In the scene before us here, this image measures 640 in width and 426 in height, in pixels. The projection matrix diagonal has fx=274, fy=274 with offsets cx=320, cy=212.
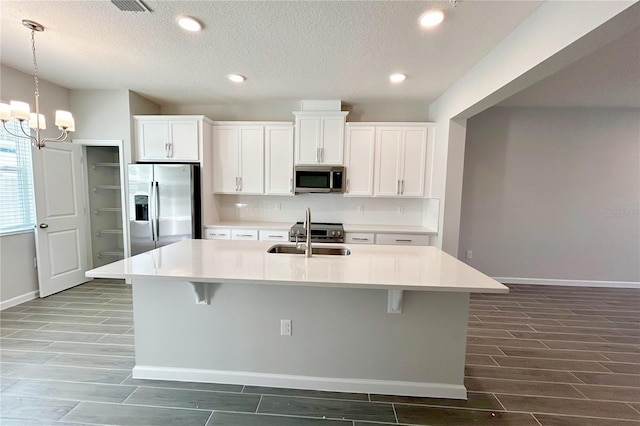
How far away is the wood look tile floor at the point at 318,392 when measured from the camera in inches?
66.4

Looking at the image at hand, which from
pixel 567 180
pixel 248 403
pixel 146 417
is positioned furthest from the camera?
pixel 567 180

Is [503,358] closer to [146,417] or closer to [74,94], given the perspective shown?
[146,417]

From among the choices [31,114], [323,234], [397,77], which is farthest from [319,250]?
[31,114]

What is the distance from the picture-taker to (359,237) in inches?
147

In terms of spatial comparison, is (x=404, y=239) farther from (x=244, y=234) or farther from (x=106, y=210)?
(x=106, y=210)

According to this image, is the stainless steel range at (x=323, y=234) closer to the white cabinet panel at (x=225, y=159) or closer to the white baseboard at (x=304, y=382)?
the white cabinet panel at (x=225, y=159)

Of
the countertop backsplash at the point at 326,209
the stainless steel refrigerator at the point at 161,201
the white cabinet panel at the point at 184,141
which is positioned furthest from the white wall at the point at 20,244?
the countertop backsplash at the point at 326,209

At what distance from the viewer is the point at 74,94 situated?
370 centimetres

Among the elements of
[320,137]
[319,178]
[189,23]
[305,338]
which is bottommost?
[305,338]

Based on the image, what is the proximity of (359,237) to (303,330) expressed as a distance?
6.47 feet

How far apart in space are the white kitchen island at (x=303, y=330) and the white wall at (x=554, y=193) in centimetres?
270

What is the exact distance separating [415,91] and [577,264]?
11.6 feet

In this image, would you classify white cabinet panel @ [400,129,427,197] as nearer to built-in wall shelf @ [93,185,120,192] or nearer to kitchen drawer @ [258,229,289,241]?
kitchen drawer @ [258,229,289,241]

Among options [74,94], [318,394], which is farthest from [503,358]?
[74,94]
